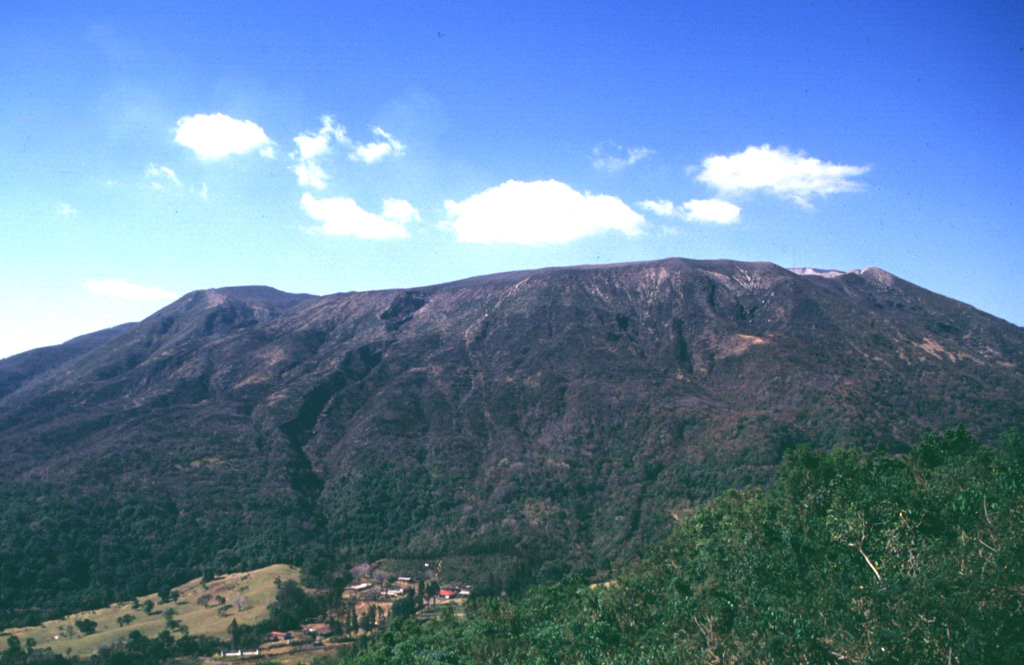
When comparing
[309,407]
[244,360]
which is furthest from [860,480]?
[244,360]

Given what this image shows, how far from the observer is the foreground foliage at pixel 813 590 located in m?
15.9

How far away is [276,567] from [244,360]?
2546 inches

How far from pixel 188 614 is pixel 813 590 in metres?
61.2

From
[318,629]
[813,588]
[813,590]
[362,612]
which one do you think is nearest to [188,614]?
[318,629]

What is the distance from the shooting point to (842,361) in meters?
106

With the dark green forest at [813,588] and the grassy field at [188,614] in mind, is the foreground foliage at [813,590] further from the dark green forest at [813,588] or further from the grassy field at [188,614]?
the grassy field at [188,614]

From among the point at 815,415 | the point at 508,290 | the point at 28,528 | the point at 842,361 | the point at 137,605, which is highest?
the point at 508,290

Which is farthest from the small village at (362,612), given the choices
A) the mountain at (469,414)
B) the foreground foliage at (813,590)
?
the foreground foliage at (813,590)

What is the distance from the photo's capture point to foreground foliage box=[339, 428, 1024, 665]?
15.9 m

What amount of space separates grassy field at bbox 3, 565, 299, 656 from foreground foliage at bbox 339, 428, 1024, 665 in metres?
34.2

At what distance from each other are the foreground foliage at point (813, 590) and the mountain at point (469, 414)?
123ft

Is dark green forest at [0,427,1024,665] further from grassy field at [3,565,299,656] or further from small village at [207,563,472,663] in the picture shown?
grassy field at [3,565,299,656]

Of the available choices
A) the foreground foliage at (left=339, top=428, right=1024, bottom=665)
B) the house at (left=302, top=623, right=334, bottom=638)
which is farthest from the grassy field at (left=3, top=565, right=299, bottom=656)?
the foreground foliage at (left=339, top=428, right=1024, bottom=665)

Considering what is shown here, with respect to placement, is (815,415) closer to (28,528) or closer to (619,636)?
(619,636)
